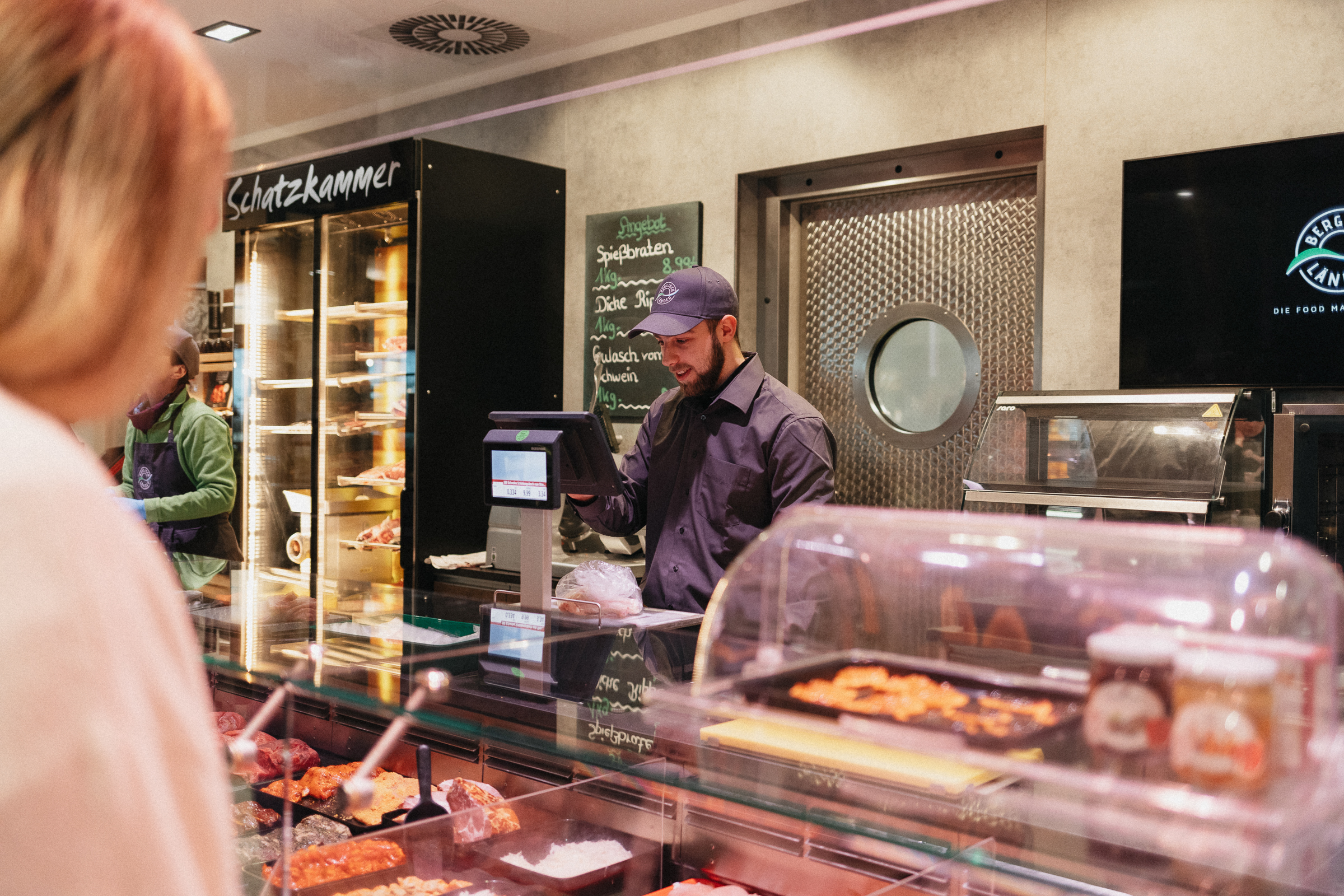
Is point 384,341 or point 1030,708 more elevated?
point 384,341

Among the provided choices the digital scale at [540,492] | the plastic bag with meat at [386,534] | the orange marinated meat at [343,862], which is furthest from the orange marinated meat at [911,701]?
the plastic bag with meat at [386,534]

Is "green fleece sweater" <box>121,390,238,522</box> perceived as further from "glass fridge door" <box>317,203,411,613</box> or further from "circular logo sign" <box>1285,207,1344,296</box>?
"circular logo sign" <box>1285,207,1344,296</box>

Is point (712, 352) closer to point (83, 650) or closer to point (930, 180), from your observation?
point (930, 180)

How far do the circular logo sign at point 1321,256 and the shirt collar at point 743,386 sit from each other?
1.66 metres

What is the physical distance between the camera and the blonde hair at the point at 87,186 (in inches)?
25.9

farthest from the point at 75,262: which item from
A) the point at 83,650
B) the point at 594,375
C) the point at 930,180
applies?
the point at 594,375

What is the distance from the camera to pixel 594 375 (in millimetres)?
5512

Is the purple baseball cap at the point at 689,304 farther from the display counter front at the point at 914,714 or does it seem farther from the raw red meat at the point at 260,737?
the raw red meat at the point at 260,737

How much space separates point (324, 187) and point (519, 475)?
3556 millimetres

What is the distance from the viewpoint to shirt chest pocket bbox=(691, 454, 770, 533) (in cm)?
324

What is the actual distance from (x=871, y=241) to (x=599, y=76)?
1.70 meters

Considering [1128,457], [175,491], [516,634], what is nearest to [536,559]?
[516,634]

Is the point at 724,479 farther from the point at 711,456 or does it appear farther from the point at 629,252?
the point at 629,252

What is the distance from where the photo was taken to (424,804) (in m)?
2.04
